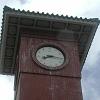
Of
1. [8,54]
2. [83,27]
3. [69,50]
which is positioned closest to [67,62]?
[69,50]

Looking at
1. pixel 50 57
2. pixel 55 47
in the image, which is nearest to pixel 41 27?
pixel 55 47

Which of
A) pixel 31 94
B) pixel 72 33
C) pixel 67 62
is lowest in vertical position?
pixel 31 94

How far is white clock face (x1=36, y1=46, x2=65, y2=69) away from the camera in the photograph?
1928 centimetres

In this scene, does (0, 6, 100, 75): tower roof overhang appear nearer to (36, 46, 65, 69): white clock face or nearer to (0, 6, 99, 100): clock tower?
(0, 6, 99, 100): clock tower

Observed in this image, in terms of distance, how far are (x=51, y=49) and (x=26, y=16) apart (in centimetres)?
209

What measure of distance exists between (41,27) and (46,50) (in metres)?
1.30

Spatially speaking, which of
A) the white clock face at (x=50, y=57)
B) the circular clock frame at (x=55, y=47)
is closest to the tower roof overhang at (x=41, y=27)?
the circular clock frame at (x=55, y=47)

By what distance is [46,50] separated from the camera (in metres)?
19.9

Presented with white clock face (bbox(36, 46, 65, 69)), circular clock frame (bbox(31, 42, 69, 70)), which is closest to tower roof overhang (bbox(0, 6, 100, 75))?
circular clock frame (bbox(31, 42, 69, 70))

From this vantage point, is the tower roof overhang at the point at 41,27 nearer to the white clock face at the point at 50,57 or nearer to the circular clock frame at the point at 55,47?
the circular clock frame at the point at 55,47

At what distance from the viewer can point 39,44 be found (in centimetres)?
2000

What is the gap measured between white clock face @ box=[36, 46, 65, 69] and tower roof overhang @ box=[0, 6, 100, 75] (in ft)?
3.26

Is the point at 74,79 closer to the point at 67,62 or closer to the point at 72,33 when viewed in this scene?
the point at 67,62

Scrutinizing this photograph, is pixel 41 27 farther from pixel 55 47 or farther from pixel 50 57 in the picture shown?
pixel 50 57
